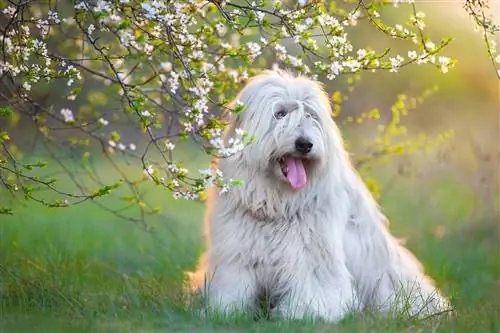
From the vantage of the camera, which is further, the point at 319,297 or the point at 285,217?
the point at 285,217

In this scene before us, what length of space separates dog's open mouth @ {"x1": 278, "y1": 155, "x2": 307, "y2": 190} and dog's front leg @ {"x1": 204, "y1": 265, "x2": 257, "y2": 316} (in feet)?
2.24

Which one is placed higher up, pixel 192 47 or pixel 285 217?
pixel 192 47

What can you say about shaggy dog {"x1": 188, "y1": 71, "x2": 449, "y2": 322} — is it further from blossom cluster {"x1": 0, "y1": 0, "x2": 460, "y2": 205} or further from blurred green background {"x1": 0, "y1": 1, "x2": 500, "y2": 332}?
blurred green background {"x1": 0, "y1": 1, "x2": 500, "y2": 332}

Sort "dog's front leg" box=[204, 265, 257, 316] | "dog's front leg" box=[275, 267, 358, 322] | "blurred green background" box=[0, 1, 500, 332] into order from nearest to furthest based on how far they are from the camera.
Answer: "blurred green background" box=[0, 1, 500, 332] → "dog's front leg" box=[275, 267, 358, 322] → "dog's front leg" box=[204, 265, 257, 316]

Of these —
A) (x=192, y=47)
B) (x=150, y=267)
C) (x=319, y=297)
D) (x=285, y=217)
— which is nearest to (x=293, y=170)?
(x=285, y=217)

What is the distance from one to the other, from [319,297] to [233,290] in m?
0.56

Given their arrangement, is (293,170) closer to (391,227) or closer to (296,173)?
(296,173)

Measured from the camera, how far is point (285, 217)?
6.38 m

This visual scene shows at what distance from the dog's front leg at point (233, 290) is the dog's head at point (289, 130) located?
2.18ft

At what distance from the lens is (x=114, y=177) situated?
16.3 meters

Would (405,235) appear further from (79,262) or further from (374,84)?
(374,84)

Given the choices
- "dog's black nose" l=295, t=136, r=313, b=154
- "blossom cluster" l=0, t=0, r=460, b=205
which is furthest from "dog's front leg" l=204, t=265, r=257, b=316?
"dog's black nose" l=295, t=136, r=313, b=154

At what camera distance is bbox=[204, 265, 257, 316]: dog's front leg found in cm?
630

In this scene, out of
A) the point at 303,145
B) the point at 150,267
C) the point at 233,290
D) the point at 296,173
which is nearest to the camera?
the point at 303,145
